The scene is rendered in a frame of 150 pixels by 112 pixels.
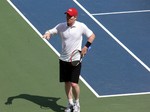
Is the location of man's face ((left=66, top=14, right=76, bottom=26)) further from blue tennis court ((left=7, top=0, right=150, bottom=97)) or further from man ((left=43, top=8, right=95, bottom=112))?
blue tennis court ((left=7, top=0, right=150, bottom=97))

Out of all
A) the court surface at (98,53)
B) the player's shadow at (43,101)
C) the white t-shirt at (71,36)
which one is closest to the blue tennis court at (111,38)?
the court surface at (98,53)

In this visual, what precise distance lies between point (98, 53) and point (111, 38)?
3.33 feet

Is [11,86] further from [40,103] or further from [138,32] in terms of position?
[138,32]

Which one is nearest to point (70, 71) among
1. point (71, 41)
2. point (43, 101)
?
point (71, 41)

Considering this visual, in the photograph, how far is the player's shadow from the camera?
13.0 metres

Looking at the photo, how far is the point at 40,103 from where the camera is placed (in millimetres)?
13125

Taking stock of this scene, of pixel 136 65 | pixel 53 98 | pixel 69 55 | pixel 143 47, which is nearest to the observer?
pixel 69 55

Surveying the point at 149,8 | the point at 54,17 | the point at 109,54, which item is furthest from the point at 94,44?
the point at 149,8

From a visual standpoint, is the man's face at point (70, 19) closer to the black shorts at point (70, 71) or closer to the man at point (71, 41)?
the man at point (71, 41)

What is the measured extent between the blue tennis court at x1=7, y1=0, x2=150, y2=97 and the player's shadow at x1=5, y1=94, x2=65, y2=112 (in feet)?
3.56

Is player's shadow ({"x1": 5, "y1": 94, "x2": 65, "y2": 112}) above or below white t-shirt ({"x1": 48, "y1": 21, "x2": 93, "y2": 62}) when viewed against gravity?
below

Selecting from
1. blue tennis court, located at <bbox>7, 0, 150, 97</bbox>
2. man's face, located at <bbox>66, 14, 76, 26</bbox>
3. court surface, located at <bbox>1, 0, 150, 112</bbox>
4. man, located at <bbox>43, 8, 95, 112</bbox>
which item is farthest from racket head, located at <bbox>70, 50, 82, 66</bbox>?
blue tennis court, located at <bbox>7, 0, 150, 97</bbox>

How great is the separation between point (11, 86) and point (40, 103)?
1.07 m

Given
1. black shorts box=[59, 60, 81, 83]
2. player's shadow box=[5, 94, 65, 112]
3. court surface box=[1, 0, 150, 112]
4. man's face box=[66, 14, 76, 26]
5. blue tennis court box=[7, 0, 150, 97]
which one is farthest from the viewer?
blue tennis court box=[7, 0, 150, 97]
